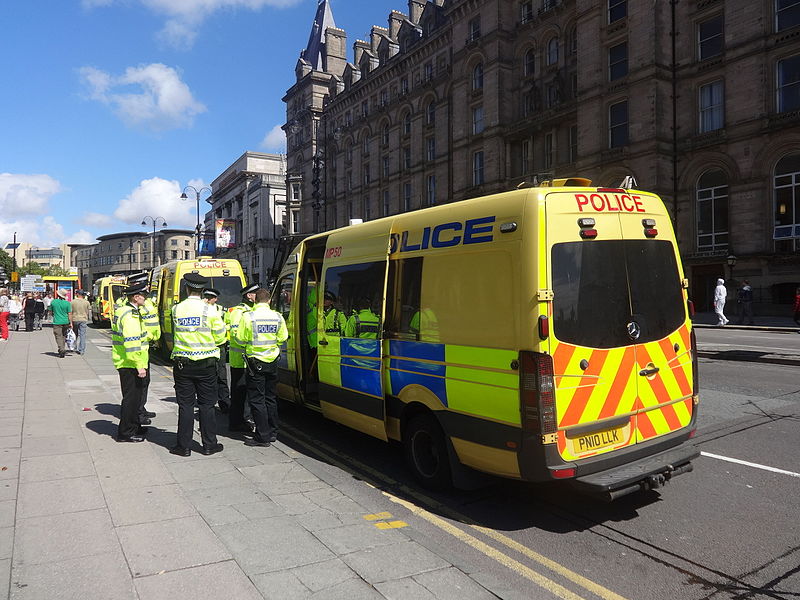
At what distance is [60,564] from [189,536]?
30.8 inches

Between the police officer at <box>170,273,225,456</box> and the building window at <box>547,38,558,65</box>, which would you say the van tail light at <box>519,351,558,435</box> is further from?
the building window at <box>547,38,558,65</box>

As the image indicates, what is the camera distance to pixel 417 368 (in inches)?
201

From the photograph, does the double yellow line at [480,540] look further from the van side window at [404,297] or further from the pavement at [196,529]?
the van side window at [404,297]

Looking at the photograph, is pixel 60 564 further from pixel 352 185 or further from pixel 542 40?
pixel 352 185

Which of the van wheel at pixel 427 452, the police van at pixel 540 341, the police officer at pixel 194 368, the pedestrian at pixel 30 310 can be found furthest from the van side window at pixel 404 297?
the pedestrian at pixel 30 310

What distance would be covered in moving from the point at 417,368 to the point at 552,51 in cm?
3552

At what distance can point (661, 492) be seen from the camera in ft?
16.5

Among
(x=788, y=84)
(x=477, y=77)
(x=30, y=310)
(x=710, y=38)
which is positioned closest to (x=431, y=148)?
(x=477, y=77)

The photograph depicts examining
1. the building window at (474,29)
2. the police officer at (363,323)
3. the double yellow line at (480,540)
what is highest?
the building window at (474,29)

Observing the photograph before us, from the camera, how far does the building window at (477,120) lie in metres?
39.9

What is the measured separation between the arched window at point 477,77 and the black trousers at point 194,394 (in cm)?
3753

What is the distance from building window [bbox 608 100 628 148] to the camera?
30.6 metres

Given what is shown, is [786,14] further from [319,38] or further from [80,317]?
[319,38]

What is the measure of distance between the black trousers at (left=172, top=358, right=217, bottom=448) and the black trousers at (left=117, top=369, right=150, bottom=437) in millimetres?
756
